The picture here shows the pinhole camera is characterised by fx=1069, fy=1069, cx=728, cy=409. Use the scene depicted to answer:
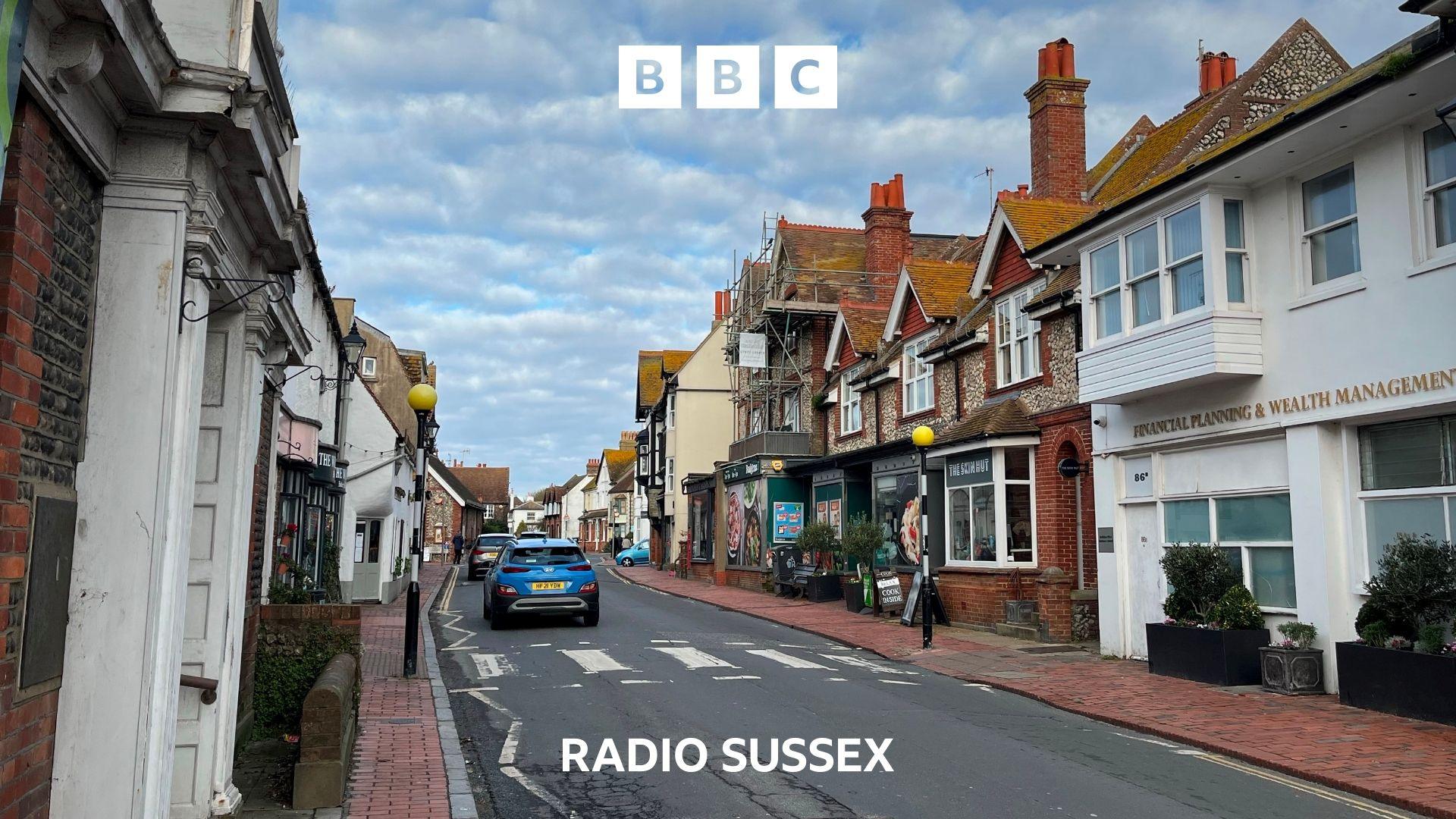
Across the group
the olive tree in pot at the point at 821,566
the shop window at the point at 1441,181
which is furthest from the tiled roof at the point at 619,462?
the shop window at the point at 1441,181

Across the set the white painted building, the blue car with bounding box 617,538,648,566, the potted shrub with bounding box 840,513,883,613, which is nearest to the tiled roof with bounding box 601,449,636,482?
the blue car with bounding box 617,538,648,566

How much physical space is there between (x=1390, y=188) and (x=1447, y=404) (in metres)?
2.49

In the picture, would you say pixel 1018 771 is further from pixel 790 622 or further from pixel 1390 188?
pixel 790 622

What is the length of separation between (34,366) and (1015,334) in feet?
61.3

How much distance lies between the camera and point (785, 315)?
114 feet

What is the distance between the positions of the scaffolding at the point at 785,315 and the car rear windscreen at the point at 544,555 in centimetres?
1467

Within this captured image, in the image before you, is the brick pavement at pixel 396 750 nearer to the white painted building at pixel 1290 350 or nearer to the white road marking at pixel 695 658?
the white road marking at pixel 695 658

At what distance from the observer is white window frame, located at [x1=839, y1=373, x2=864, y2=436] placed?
29797 millimetres

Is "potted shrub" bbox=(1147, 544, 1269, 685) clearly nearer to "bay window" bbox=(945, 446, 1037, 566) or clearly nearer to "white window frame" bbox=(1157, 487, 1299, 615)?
"white window frame" bbox=(1157, 487, 1299, 615)

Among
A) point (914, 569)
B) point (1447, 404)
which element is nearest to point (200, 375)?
point (1447, 404)

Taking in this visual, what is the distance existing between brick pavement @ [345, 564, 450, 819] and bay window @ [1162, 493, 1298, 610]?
400 inches

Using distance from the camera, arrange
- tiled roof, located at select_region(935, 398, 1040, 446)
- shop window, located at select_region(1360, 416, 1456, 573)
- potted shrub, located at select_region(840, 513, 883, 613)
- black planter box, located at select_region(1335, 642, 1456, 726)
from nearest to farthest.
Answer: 1. black planter box, located at select_region(1335, 642, 1456, 726)
2. shop window, located at select_region(1360, 416, 1456, 573)
3. tiled roof, located at select_region(935, 398, 1040, 446)
4. potted shrub, located at select_region(840, 513, 883, 613)

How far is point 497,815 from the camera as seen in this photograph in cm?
718

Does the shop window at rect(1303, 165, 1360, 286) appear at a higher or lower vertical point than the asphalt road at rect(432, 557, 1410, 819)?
higher
